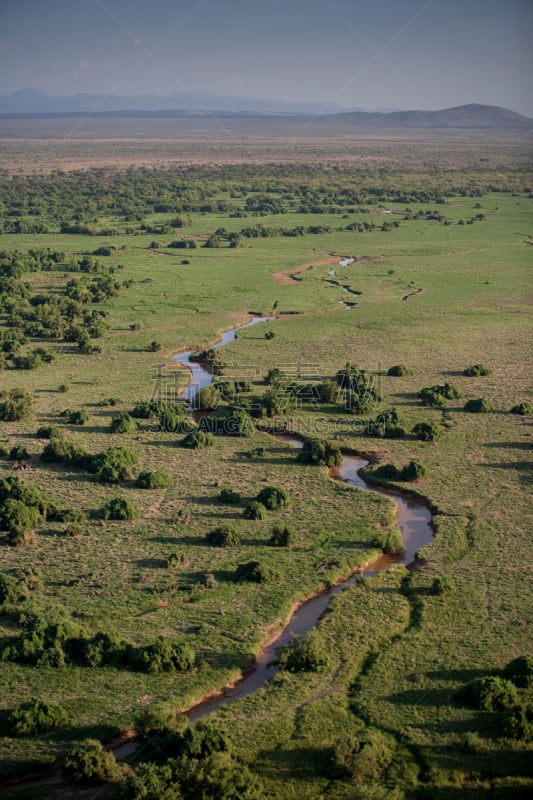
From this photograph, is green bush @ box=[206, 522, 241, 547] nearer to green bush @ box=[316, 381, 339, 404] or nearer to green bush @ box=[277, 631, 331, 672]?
green bush @ box=[277, 631, 331, 672]

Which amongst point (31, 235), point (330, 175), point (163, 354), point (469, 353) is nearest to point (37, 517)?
point (163, 354)

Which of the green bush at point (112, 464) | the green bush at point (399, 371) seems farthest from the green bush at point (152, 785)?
the green bush at point (399, 371)

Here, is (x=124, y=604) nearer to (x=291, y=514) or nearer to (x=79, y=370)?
(x=291, y=514)

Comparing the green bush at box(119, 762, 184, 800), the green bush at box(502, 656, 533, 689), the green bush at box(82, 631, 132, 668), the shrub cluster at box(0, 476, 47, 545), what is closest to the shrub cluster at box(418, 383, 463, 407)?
the shrub cluster at box(0, 476, 47, 545)

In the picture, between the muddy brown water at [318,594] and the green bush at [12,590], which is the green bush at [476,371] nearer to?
the muddy brown water at [318,594]

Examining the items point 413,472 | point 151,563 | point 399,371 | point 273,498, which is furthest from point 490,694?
point 399,371

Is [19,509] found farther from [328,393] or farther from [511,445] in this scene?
[511,445]
